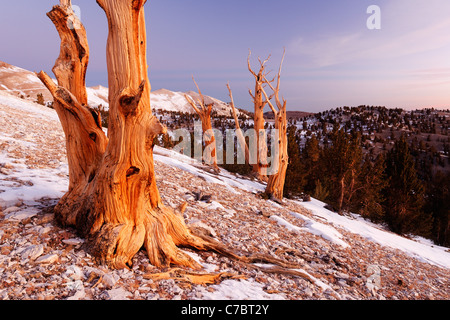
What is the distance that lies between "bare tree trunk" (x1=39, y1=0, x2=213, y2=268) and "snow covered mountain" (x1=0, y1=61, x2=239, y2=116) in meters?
27.6

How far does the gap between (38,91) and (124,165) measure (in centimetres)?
5285

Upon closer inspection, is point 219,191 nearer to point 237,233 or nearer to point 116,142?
point 237,233

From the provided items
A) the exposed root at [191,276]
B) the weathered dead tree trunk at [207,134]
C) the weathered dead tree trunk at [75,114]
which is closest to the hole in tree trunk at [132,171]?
the weathered dead tree trunk at [75,114]

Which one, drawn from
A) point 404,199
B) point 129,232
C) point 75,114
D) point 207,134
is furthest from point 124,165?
point 404,199

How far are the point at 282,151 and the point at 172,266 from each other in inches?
320

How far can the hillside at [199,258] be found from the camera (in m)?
2.28

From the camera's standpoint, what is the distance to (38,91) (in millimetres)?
43125

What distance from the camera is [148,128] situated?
2.94 m

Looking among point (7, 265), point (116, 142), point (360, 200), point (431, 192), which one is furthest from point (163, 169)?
point (431, 192)

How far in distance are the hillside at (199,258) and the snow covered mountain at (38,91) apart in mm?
25635

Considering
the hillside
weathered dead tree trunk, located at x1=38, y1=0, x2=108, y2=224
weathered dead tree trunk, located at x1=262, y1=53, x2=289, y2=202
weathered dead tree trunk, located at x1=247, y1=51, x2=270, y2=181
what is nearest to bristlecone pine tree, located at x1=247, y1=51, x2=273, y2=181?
weathered dead tree trunk, located at x1=247, y1=51, x2=270, y2=181

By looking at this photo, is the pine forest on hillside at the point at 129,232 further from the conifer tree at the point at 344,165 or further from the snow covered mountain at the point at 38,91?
the snow covered mountain at the point at 38,91

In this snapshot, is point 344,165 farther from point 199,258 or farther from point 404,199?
point 199,258

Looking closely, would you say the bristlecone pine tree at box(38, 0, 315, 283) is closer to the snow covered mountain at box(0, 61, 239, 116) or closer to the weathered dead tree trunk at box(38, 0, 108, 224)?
the weathered dead tree trunk at box(38, 0, 108, 224)
